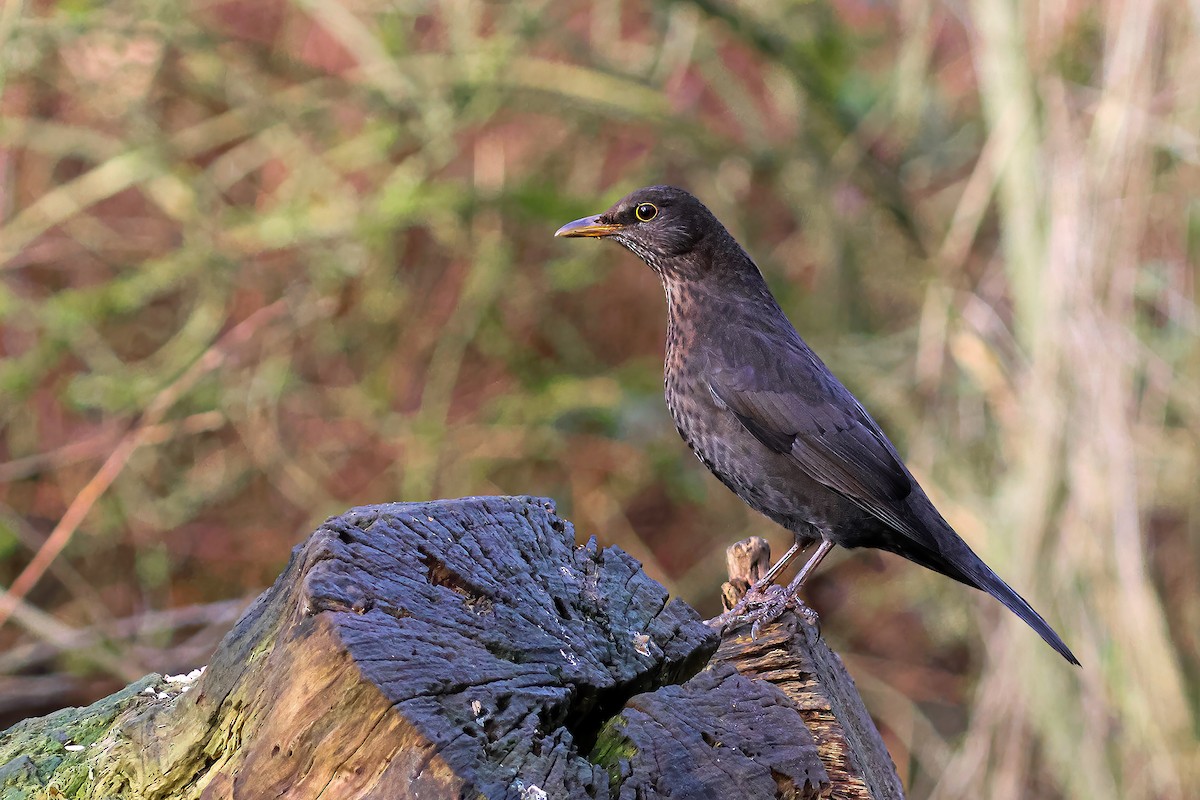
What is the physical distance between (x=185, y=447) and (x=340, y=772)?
5.24 metres

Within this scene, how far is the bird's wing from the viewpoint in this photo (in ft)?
12.0

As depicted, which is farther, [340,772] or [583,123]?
[583,123]

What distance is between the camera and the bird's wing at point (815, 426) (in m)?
3.67

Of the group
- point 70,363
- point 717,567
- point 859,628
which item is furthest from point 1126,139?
point 70,363

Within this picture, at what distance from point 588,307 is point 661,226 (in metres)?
3.47

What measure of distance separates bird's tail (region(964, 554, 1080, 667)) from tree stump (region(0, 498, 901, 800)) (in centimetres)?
109

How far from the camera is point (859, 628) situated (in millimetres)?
8328

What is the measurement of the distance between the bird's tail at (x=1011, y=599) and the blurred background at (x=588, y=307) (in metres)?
1.23

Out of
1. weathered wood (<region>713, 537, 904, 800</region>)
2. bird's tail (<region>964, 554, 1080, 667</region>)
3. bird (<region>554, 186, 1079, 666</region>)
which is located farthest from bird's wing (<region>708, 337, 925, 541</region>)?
weathered wood (<region>713, 537, 904, 800</region>)

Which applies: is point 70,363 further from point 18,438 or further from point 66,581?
point 66,581

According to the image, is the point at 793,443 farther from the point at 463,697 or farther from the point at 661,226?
the point at 463,697

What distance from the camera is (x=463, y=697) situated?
1735 millimetres

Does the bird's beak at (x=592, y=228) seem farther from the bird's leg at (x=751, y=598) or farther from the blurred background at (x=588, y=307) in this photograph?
the blurred background at (x=588, y=307)

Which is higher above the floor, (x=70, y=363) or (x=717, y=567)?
(x=70, y=363)
